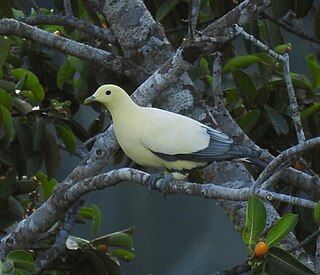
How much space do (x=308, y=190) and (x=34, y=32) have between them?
110cm

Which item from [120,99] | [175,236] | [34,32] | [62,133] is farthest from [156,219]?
[120,99]

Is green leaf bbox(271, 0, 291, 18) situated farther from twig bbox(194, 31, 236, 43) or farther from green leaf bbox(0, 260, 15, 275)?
green leaf bbox(0, 260, 15, 275)

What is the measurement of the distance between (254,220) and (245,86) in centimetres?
118

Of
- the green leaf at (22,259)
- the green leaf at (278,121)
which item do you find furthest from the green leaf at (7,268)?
the green leaf at (278,121)

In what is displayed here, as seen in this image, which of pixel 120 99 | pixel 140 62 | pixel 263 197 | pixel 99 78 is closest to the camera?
pixel 263 197

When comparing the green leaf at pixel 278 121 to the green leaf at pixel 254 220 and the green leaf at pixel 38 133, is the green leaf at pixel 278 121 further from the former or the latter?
the green leaf at pixel 254 220

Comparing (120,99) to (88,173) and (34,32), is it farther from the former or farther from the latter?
(34,32)

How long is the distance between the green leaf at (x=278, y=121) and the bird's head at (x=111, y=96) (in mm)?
852

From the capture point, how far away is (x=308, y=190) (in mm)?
3018

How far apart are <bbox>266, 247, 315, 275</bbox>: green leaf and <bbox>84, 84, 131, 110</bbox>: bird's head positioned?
0.68 m

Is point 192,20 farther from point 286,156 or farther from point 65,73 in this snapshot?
point 65,73

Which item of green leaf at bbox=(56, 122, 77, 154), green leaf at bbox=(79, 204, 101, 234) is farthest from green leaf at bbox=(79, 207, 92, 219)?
green leaf at bbox=(56, 122, 77, 154)

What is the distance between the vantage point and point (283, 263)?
8.16 feet

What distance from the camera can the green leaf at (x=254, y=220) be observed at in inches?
94.7
